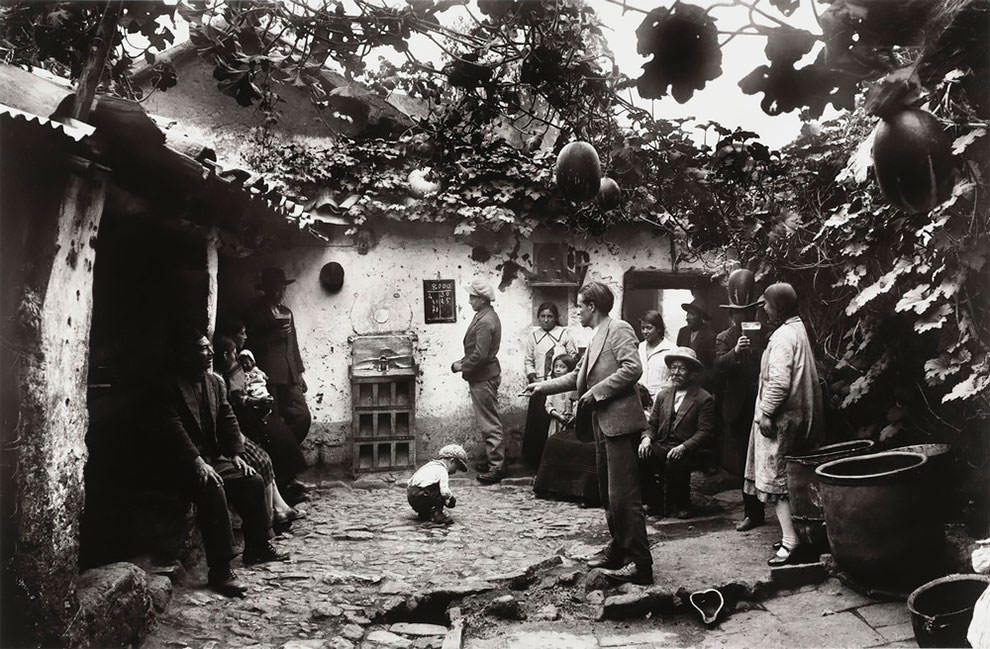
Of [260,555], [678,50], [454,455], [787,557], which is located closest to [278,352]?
[454,455]

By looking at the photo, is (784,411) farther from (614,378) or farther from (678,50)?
(678,50)

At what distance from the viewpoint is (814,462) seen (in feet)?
16.4

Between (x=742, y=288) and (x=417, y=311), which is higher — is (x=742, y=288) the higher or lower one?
the lower one

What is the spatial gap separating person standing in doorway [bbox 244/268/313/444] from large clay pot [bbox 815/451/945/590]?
5513 mm

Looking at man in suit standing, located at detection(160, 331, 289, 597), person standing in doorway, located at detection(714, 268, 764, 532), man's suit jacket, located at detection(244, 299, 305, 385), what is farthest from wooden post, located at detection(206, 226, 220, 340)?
person standing in doorway, located at detection(714, 268, 764, 532)

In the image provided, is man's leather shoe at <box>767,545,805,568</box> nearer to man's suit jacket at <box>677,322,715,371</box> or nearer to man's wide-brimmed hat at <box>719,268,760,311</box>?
man's wide-brimmed hat at <box>719,268,760,311</box>

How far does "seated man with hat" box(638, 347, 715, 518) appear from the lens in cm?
675

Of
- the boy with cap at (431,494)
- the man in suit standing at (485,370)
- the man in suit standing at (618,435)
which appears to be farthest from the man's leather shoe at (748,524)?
the man in suit standing at (485,370)

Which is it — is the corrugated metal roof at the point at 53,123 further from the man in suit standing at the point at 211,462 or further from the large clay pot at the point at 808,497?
the large clay pot at the point at 808,497

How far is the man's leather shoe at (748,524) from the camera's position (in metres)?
6.09

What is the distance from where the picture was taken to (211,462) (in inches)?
204

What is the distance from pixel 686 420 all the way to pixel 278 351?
4298mm

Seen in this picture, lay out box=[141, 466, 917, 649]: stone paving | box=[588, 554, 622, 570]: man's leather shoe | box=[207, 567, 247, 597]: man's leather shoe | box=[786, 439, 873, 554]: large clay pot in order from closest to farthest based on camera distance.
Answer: box=[141, 466, 917, 649]: stone paving, box=[207, 567, 247, 597]: man's leather shoe, box=[786, 439, 873, 554]: large clay pot, box=[588, 554, 622, 570]: man's leather shoe

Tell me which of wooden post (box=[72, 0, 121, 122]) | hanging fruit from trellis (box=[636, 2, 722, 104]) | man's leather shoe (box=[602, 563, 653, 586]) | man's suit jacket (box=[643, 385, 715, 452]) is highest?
wooden post (box=[72, 0, 121, 122])
